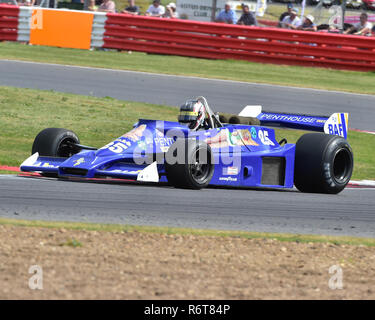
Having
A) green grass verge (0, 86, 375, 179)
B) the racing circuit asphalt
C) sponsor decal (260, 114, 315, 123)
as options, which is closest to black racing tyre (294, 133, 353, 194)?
the racing circuit asphalt

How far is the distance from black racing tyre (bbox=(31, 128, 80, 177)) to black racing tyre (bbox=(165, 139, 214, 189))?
1518mm

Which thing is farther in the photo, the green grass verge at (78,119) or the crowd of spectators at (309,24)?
the crowd of spectators at (309,24)

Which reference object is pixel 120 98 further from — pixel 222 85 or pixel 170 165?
pixel 170 165

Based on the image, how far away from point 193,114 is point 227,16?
45.2 feet

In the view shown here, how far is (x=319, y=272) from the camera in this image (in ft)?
18.5

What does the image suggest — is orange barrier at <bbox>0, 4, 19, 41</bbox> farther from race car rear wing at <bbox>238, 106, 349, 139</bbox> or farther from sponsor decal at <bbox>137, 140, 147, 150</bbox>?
sponsor decal at <bbox>137, 140, 147, 150</bbox>

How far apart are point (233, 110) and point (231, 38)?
6389mm

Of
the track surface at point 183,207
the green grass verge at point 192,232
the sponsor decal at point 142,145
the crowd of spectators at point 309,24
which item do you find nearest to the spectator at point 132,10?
the crowd of spectators at point 309,24

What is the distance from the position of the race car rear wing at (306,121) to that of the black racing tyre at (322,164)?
2.08 feet

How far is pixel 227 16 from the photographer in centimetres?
2236

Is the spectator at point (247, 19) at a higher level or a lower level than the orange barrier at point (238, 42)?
higher

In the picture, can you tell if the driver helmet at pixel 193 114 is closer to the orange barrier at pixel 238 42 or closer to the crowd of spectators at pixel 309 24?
the orange barrier at pixel 238 42

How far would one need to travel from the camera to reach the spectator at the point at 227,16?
22312mm
